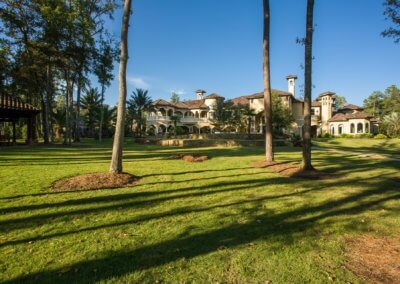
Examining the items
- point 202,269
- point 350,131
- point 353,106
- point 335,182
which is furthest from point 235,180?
point 353,106

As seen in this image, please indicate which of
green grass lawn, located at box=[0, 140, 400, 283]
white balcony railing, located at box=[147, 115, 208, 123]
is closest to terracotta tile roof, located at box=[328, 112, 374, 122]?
white balcony railing, located at box=[147, 115, 208, 123]

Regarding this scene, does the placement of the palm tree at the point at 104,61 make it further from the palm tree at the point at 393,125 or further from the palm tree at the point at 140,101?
the palm tree at the point at 393,125

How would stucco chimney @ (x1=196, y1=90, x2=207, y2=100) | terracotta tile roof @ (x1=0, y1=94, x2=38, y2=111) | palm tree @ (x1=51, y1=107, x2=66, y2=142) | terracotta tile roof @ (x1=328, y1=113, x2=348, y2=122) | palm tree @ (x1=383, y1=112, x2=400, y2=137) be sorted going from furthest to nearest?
stucco chimney @ (x1=196, y1=90, x2=207, y2=100), terracotta tile roof @ (x1=328, y1=113, x2=348, y2=122), palm tree @ (x1=51, y1=107, x2=66, y2=142), palm tree @ (x1=383, y1=112, x2=400, y2=137), terracotta tile roof @ (x1=0, y1=94, x2=38, y2=111)

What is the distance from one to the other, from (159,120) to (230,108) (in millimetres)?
14769

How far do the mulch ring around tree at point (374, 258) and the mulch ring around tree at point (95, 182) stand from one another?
19.4 feet

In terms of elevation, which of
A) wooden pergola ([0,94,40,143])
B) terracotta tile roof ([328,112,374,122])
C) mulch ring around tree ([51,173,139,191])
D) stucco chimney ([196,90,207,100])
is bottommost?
mulch ring around tree ([51,173,139,191])

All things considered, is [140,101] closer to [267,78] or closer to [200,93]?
[200,93]

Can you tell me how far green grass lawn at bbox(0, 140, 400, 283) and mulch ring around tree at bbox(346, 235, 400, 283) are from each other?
0.16 m

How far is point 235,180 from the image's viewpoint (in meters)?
8.58

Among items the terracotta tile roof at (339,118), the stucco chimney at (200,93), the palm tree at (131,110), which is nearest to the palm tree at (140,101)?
the palm tree at (131,110)

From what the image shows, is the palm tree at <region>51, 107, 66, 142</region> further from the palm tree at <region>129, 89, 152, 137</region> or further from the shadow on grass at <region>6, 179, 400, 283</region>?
the shadow on grass at <region>6, 179, 400, 283</region>

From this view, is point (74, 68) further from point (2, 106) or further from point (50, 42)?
point (2, 106)

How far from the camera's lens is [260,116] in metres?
44.3

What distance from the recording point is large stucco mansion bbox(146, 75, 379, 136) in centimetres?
4509
